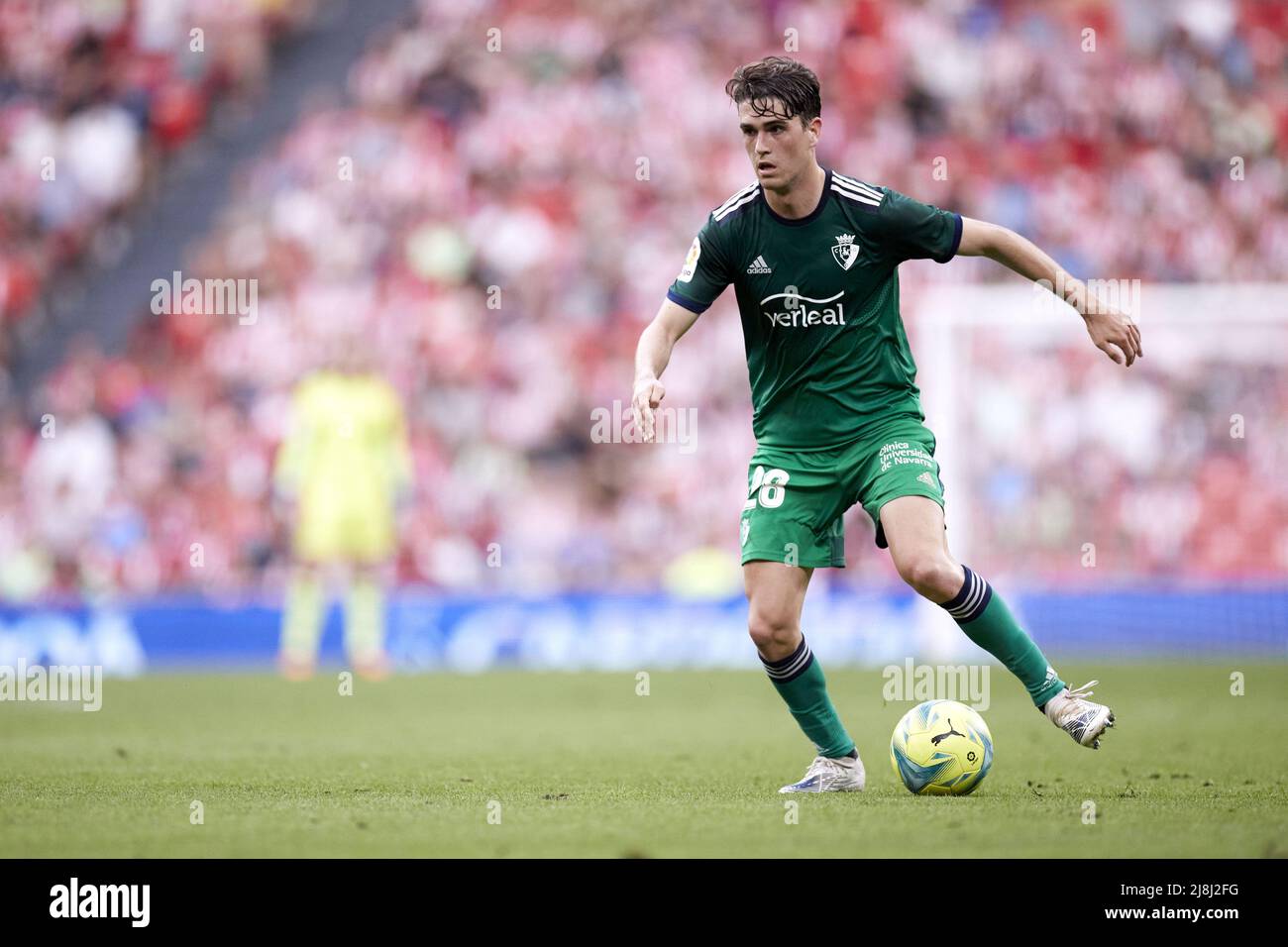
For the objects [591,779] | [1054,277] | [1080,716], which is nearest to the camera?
[1080,716]

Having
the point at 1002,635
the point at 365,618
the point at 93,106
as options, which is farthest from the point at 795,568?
the point at 93,106

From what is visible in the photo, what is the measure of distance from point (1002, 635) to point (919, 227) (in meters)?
1.58

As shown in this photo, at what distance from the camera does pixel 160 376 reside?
1831cm

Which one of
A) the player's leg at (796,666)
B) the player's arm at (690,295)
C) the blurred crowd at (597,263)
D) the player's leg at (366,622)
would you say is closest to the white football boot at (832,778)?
the player's leg at (796,666)

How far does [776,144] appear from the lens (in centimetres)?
653

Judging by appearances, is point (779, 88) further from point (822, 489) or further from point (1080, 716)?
point (1080, 716)

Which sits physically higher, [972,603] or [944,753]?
[972,603]

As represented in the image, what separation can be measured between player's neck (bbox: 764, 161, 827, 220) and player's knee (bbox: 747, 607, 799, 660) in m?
1.53

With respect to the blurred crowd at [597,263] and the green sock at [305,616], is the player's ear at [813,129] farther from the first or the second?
the blurred crowd at [597,263]

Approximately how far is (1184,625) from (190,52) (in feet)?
42.2

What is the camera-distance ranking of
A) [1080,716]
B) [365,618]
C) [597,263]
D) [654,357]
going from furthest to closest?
[597,263] < [365,618] < [654,357] < [1080,716]

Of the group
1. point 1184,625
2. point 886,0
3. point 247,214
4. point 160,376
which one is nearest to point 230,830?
point 1184,625

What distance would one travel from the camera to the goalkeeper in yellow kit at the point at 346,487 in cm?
1473

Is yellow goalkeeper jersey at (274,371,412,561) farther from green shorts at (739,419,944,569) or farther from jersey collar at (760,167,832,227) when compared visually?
jersey collar at (760,167,832,227)
